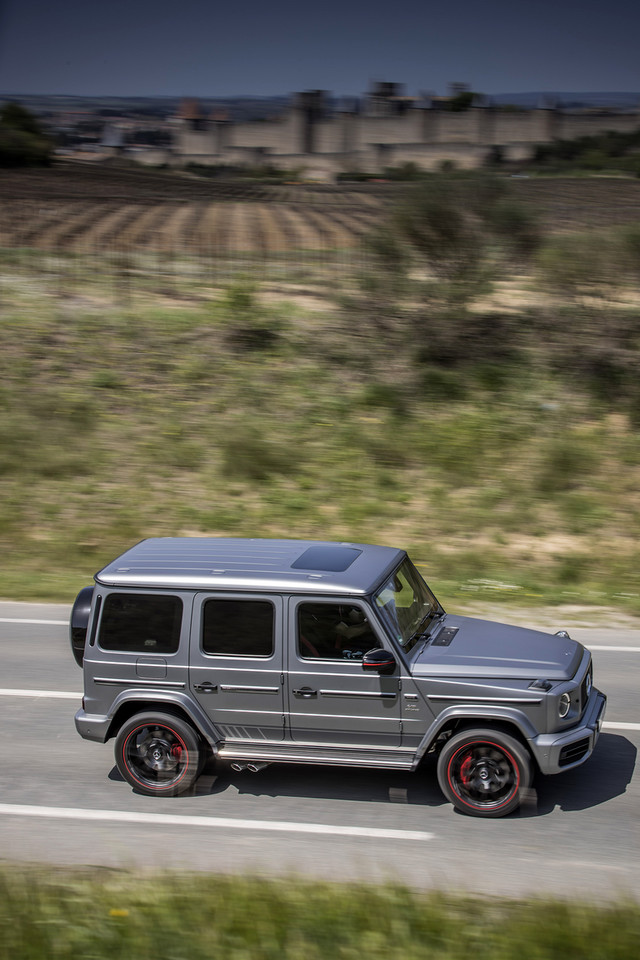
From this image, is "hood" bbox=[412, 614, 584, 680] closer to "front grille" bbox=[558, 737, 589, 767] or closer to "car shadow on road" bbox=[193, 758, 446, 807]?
"front grille" bbox=[558, 737, 589, 767]

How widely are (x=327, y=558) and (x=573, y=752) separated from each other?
1.96 metres

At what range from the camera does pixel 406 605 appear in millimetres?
6414

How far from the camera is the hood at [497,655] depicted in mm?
5895

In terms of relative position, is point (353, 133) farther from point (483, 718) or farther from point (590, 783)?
point (483, 718)

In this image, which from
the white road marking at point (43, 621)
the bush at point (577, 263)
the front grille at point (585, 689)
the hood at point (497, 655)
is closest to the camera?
the hood at point (497, 655)

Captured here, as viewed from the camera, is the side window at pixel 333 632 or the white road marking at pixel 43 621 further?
the white road marking at pixel 43 621

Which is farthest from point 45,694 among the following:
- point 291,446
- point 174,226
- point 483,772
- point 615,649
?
point 174,226

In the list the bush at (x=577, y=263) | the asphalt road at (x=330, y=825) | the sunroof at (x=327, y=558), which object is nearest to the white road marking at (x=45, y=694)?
the asphalt road at (x=330, y=825)

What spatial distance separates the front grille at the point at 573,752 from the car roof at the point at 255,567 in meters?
1.52

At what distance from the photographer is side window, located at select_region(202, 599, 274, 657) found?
6062 mm

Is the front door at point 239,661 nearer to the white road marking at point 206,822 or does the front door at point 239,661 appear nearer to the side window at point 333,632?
the side window at point 333,632

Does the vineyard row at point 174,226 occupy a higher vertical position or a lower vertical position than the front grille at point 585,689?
higher

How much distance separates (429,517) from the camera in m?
14.6

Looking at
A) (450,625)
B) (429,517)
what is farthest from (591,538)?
(450,625)
